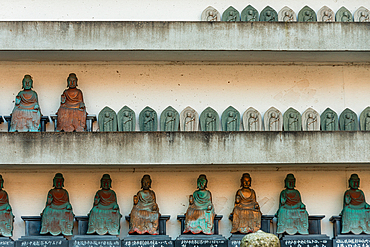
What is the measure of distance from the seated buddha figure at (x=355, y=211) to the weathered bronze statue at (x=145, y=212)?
337 centimetres

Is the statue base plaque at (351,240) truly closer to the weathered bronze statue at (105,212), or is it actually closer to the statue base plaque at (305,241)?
the statue base plaque at (305,241)

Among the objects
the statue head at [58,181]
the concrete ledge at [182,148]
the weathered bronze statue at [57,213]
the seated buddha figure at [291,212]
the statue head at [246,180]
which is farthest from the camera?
the statue head at [246,180]

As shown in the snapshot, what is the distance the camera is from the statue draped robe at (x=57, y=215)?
10.6 meters

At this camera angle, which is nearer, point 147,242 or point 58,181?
point 147,242

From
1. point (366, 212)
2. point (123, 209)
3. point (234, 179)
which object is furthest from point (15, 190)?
point (366, 212)

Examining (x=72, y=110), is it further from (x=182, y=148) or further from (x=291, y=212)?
(x=291, y=212)

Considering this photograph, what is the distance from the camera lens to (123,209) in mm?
11156

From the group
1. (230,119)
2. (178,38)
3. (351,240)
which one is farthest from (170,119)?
(351,240)

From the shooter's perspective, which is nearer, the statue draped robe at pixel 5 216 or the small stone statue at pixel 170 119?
the statue draped robe at pixel 5 216

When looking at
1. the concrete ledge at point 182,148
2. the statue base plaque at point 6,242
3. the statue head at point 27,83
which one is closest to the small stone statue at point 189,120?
the concrete ledge at point 182,148

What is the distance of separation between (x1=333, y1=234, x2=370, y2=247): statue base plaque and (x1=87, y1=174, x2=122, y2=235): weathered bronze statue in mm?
3847

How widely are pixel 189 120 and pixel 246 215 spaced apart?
203 cm

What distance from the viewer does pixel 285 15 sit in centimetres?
1199

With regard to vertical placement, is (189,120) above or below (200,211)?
above
